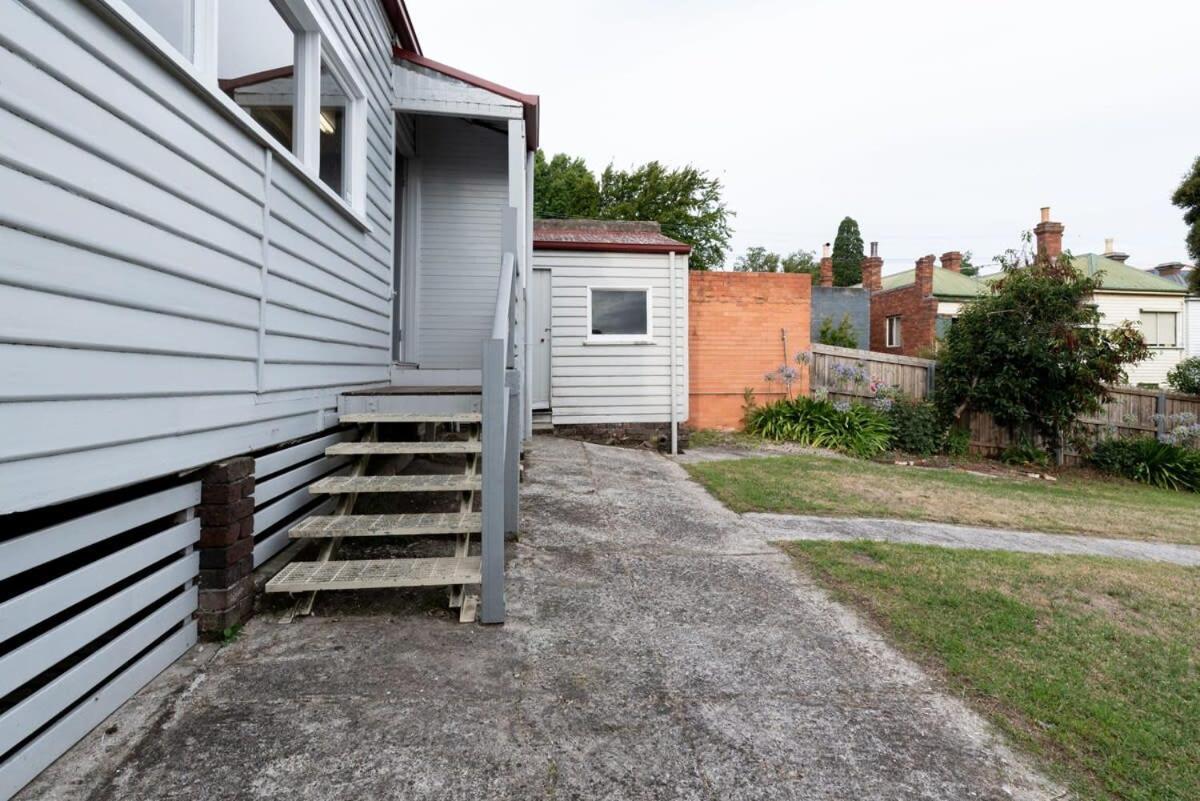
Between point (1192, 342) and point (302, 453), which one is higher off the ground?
point (1192, 342)

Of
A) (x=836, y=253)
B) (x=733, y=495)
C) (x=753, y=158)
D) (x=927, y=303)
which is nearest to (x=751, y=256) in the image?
(x=836, y=253)

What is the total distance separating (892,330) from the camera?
78.1 feet

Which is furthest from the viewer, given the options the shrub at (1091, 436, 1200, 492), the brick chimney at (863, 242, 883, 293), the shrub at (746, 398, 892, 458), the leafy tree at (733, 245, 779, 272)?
the leafy tree at (733, 245, 779, 272)

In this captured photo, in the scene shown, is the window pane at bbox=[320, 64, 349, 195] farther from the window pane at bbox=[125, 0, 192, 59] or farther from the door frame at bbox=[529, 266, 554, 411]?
the door frame at bbox=[529, 266, 554, 411]

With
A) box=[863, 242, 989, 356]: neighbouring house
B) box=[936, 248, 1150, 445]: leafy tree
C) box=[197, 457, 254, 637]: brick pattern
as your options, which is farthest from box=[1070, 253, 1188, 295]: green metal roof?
box=[197, 457, 254, 637]: brick pattern

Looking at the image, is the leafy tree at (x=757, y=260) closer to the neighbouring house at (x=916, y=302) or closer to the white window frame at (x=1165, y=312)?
the neighbouring house at (x=916, y=302)

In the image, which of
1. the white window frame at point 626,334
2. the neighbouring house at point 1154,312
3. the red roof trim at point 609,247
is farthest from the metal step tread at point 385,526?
the neighbouring house at point 1154,312

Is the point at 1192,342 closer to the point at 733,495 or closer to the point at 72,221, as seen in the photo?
the point at 733,495

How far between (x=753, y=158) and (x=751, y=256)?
24.2m

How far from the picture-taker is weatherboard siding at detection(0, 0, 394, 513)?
1.58 meters

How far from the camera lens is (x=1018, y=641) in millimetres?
2871

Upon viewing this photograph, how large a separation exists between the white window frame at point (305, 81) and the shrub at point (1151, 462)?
13113 millimetres

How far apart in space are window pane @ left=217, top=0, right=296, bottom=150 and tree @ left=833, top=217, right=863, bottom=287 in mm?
47818

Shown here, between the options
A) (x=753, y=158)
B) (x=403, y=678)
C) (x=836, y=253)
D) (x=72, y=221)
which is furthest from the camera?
(x=836, y=253)
